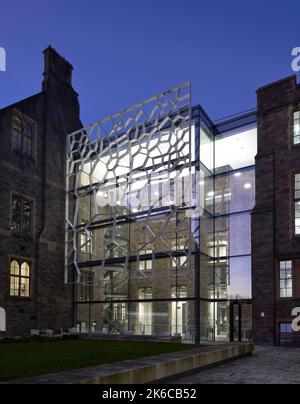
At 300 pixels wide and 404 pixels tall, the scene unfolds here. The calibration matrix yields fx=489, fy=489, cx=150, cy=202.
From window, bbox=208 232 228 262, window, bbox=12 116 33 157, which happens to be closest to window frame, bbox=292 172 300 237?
window, bbox=208 232 228 262

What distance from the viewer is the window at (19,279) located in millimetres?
27516

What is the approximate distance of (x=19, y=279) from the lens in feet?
91.6

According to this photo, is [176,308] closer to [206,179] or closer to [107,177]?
[206,179]

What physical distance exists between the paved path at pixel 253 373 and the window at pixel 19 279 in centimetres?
1451

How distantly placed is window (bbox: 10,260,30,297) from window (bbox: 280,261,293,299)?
47.1 feet

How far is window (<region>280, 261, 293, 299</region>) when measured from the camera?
25.5 m

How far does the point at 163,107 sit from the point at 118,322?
13121 millimetres

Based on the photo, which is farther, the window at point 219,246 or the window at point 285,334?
the window at point 219,246

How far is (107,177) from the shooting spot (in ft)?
104

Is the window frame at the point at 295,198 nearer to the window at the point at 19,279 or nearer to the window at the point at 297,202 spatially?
the window at the point at 297,202

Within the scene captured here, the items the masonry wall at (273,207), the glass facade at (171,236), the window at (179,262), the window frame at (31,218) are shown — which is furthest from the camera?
the window frame at (31,218)

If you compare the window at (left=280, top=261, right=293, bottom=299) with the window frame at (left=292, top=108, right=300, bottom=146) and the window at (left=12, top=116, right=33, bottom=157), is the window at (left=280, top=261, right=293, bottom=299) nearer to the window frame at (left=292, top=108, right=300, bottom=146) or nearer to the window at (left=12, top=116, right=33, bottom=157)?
the window frame at (left=292, top=108, right=300, bottom=146)

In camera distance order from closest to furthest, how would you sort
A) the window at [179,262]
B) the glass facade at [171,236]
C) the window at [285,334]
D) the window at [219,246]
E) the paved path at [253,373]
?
the paved path at [253,373]
the window at [285,334]
the window at [179,262]
the glass facade at [171,236]
the window at [219,246]

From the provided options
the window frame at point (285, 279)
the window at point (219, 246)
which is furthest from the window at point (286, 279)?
the window at point (219, 246)
